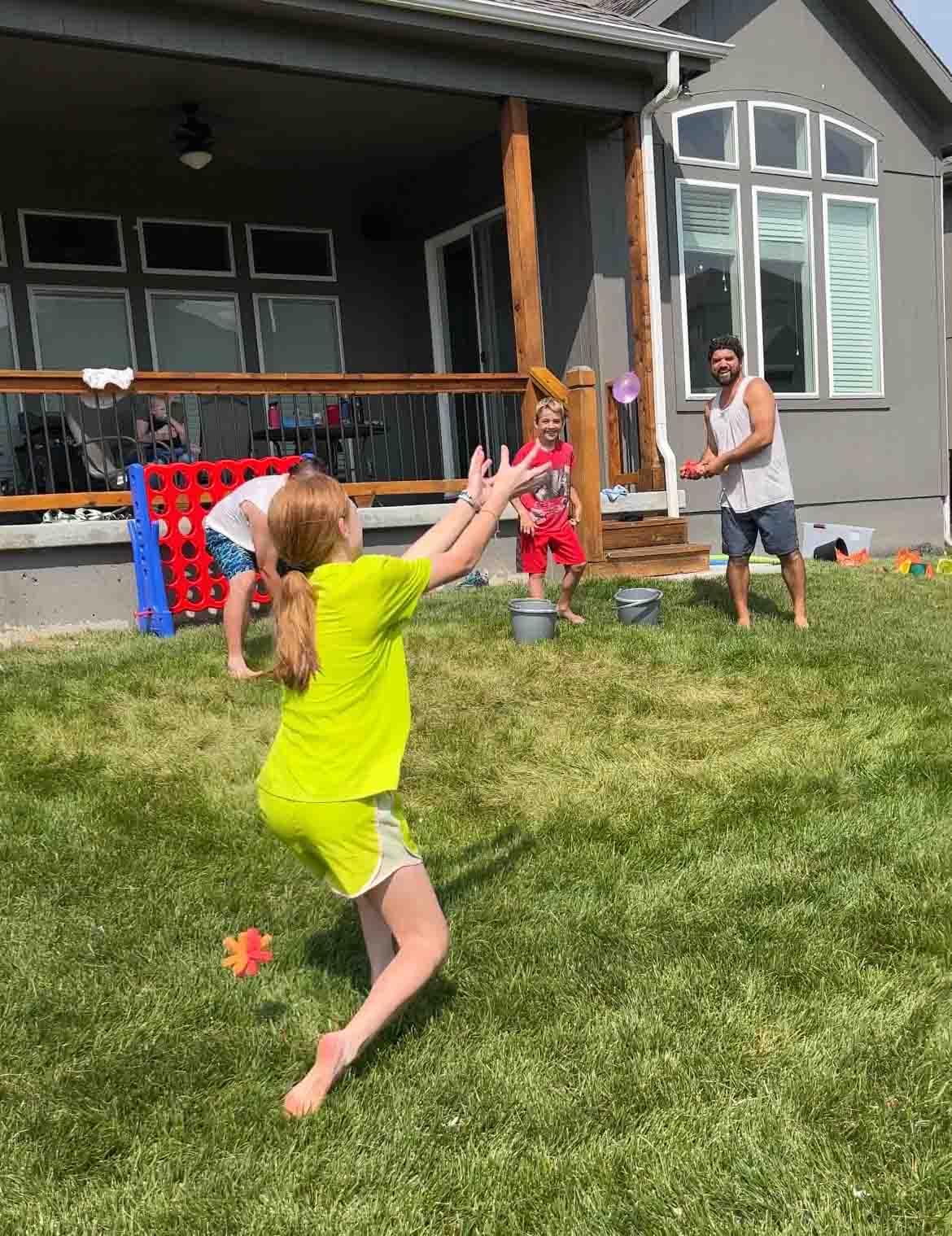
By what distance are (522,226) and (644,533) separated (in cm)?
258

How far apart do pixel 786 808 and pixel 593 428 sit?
4.17 meters

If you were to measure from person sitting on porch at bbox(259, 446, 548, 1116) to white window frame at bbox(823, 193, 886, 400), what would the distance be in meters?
9.53

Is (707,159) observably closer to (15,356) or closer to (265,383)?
(265,383)

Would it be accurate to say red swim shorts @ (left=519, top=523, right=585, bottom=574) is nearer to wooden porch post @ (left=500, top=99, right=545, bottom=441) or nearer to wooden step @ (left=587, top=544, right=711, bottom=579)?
wooden step @ (left=587, top=544, right=711, bottom=579)

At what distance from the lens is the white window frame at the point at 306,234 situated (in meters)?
10.6

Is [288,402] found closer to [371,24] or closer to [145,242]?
[145,242]

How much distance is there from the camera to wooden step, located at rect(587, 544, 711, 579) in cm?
781

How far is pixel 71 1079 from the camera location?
7.61ft

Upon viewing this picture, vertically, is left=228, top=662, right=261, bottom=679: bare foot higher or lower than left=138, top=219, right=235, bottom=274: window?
lower

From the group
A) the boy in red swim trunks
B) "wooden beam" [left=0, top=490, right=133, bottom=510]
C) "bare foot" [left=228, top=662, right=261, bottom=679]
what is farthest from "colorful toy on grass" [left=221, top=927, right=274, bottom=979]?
"wooden beam" [left=0, top=490, right=133, bottom=510]

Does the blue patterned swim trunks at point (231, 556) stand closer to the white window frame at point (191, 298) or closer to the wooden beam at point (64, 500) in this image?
the wooden beam at point (64, 500)

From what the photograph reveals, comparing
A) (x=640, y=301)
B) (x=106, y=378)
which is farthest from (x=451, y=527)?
(x=640, y=301)

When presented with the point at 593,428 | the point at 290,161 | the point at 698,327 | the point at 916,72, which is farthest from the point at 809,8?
the point at 593,428

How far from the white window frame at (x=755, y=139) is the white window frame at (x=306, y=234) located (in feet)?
14.3
